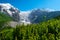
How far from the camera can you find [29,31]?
52375 mm

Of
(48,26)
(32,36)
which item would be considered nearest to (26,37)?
(32,36)

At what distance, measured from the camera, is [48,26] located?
51.3m

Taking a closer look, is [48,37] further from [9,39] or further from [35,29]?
[9,39]

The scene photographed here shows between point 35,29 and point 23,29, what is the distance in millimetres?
3269

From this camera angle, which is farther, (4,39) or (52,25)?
(4,39)

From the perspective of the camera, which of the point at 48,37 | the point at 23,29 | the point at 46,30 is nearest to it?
the point at 48,37

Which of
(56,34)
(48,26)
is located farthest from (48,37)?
(48,26)

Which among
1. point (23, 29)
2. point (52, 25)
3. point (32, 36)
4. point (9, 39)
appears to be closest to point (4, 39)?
point (9, 39)

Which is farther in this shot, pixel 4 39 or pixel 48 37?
pixel 4 39

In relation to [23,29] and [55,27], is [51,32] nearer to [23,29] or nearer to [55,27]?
[55,27]

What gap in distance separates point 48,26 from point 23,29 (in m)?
6.56

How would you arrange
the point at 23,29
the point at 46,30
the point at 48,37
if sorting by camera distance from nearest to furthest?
1. the point at 48,37
2. the point at 46,30
3. the point at 23,29

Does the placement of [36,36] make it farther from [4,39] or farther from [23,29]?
[4,39]

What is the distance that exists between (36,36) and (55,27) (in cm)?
515
